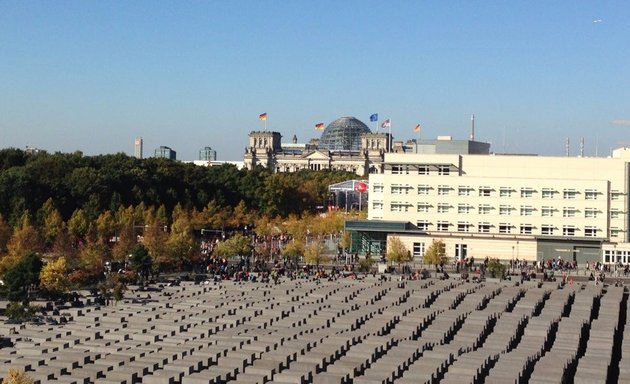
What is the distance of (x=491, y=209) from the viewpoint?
7256 centimetres

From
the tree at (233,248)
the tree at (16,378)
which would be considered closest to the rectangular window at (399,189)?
the tree at (233,248)

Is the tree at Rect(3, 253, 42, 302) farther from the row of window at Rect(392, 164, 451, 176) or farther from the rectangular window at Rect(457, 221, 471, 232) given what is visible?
the row of window at Rect(392, 164, 451, 176)

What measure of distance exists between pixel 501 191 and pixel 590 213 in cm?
584

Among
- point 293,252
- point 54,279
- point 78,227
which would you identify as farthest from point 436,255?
point 54,279

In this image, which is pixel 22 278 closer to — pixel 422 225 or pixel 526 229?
pixel 422 225

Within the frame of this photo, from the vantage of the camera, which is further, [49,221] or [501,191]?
[501,191]

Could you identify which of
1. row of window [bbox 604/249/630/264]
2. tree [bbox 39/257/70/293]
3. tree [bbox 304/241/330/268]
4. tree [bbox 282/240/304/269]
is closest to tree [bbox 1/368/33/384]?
tree [bbox 39/257/70/293]

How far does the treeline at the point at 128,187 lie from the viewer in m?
78.4

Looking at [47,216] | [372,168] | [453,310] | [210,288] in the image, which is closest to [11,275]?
[210,288]

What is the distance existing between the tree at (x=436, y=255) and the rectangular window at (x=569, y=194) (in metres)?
9.16

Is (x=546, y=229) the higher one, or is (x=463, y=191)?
(x=463, y=191)

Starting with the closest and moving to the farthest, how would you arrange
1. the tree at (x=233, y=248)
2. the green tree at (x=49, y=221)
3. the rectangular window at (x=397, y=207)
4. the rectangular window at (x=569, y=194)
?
the green tree at (x=49, y=221) < the tree at (x=233, y=248) < the rectangular window at (x=569, y=194) < the rectangular window at (x=397, y=207)

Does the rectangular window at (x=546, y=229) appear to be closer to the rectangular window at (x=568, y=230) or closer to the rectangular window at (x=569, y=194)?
the rectangular window at (x=568, y=230)

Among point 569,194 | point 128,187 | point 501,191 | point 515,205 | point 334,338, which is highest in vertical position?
point 501,191
